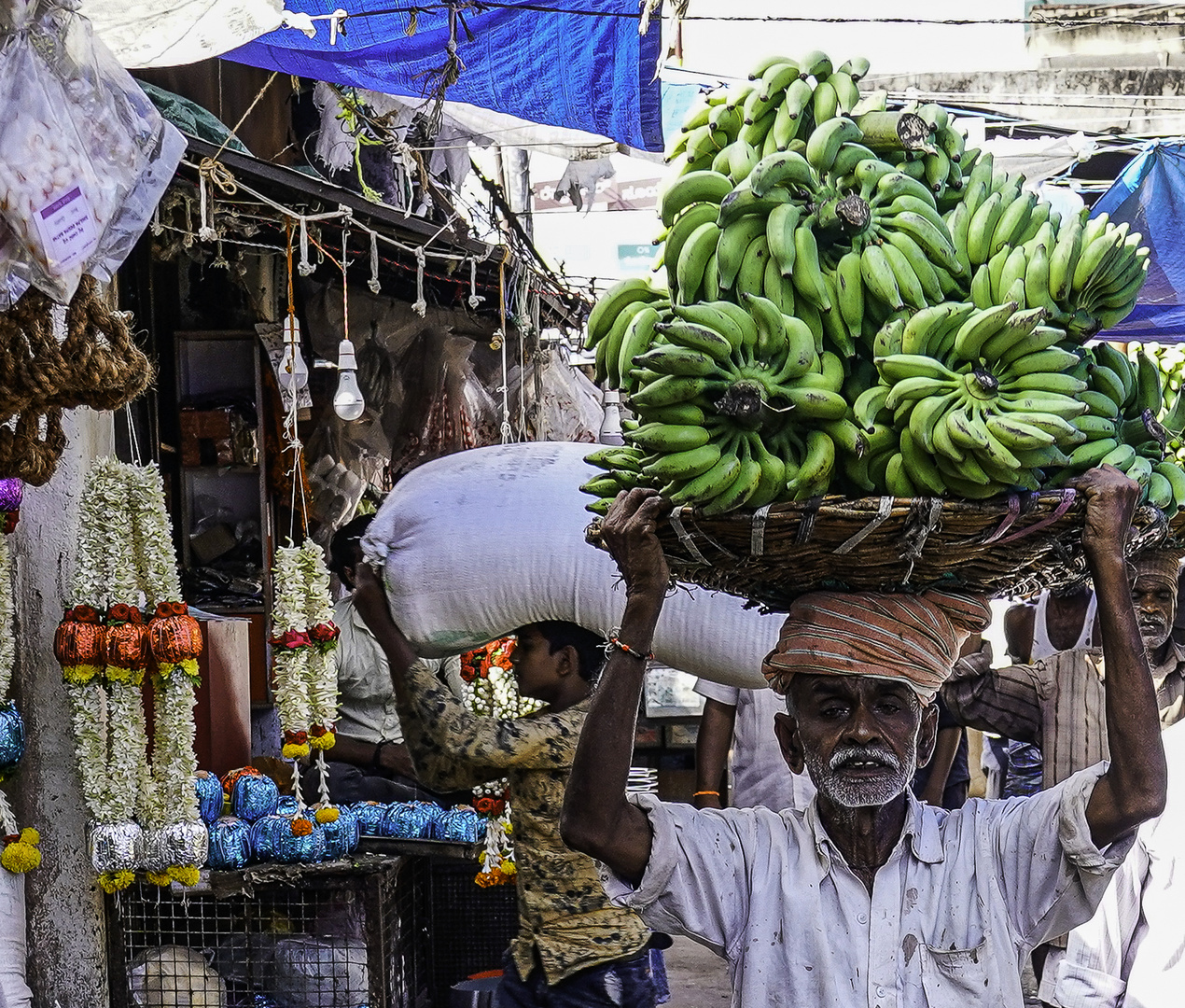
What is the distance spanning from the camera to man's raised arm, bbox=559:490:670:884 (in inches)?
88.7

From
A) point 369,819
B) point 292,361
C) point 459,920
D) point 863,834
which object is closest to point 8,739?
point 369,819

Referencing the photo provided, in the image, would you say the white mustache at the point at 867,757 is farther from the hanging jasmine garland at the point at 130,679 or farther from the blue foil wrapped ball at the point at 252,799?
the blue foil wrapped ball at the point at 252,799

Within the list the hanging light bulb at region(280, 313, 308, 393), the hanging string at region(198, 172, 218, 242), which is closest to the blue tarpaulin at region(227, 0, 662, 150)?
the hanging string at region(198, 172, 218, 242)

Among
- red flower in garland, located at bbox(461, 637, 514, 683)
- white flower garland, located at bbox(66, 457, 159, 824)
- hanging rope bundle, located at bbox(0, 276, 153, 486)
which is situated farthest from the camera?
red flower in garland, located at bbox(461, 637, 514, 683)

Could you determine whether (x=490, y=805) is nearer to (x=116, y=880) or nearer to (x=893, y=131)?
(x=116, y=880)

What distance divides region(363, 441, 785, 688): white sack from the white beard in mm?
1203

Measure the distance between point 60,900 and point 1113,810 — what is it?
136 inches

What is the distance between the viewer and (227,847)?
15.2ft

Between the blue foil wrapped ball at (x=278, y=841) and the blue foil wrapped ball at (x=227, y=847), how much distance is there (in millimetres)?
49

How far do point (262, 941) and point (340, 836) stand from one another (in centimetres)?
46

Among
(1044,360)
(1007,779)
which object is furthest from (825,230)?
(1007,779)

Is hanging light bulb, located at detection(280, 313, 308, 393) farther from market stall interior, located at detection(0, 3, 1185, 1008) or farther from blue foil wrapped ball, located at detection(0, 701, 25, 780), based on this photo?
blue foil wrapped ball, located at detection(0, 701, 25, 780)

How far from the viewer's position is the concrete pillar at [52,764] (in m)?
4.32

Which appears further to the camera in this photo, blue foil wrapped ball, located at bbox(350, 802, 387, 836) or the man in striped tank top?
blue foil wrapped ball, located at bbox(350, 802, 387, 836)
